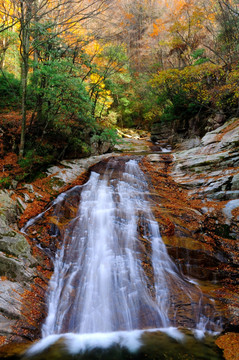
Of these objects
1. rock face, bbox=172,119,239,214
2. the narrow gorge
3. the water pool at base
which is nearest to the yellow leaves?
rock face, bbox=172,119,239,214

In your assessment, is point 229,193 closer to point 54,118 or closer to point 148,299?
point 148,299

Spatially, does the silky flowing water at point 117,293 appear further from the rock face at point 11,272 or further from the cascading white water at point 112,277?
the rock face at point 11,272

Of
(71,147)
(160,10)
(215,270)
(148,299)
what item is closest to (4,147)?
(71,147)

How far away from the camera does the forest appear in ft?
24.2

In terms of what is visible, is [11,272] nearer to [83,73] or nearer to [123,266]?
[123,266]

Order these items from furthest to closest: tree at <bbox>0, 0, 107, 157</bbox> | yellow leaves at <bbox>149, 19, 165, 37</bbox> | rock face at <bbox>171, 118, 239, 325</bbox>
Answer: yellow leaves at <bbox>149, 19, 165, 37</bbox> < tree at <bbox>0, 0, 107, 157</bbox> < rock face at <bbox>171, 118, 239, 325</bbox>

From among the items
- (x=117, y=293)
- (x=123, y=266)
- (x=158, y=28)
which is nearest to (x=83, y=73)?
(x=123, y=266)

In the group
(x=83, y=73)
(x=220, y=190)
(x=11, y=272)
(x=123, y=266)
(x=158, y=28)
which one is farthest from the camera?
(x=158, y=28)

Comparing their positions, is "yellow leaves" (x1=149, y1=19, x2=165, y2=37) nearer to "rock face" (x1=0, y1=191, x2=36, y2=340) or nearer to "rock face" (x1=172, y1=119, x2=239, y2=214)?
"rock face" (x1=172, y1=119, x2=239, y2=214)

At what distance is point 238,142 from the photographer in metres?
8.55

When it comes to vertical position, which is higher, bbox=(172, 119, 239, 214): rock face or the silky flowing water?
bbox=(172, 119, 239, 214): rock face

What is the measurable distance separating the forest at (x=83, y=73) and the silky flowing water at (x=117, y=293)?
3623 mm

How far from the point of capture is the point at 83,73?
1005cm

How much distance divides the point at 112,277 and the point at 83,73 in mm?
9610
